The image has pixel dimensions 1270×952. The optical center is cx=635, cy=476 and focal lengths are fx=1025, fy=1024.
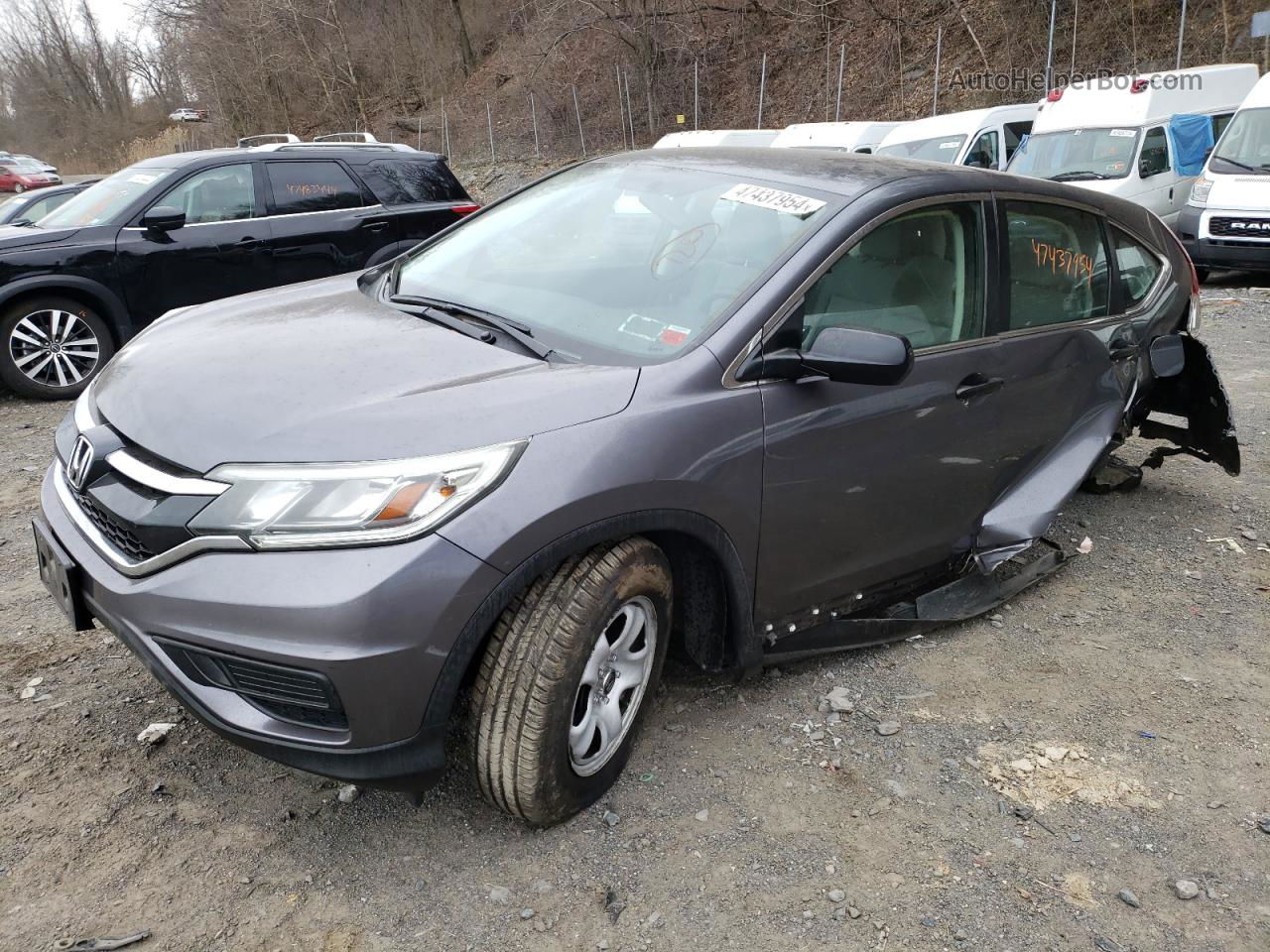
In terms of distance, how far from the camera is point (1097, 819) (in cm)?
280

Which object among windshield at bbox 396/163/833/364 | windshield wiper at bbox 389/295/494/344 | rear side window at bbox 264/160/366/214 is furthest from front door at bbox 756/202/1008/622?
rear side window at bbox 264/160/366/214

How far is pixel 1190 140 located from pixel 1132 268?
34.0 ft

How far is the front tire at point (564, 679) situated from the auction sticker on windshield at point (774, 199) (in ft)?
3.80

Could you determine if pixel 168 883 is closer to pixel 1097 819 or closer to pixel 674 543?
pixel 674 543

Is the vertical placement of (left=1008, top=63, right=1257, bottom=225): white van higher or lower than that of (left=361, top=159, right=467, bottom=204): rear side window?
lower

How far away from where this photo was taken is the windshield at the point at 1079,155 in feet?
40.3

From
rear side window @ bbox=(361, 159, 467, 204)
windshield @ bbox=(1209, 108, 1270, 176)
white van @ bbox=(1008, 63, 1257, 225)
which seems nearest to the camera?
rear side window @ bbox=(361, 159, 467, 204)

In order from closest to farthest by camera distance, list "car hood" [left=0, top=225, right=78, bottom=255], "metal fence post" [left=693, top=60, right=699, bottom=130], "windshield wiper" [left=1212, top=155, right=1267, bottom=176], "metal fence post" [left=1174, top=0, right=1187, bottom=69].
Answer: "car hood" [left=0, top=225, right=78, bottom=255] → "windshield wiper" [left=1212, top=155, right=1267, bottom=176] → "metal fence post" [left=1174, top=0, right=1187, bottom=69] → "metal fence post" [left=693, top=60, right=699, bottom=130]

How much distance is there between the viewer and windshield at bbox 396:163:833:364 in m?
2.87

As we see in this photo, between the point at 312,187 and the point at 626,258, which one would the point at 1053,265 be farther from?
the point at 312,187

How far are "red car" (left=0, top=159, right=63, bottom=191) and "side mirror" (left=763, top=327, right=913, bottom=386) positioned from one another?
3362 centimetres

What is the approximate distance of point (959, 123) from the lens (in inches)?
563

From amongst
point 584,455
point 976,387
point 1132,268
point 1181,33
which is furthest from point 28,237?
point 1181,33

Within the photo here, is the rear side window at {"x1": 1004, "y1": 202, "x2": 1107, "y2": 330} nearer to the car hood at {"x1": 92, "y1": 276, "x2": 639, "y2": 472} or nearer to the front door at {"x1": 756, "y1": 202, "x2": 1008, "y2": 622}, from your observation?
the front door at {"x1": 756, "y1": 202, "x2": 1008, "y2": 622}
